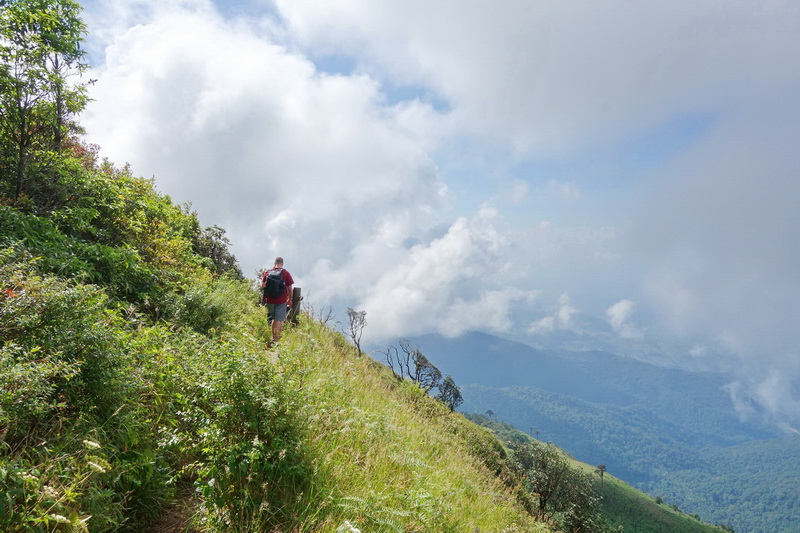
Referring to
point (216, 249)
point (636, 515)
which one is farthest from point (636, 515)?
point (216, 249)

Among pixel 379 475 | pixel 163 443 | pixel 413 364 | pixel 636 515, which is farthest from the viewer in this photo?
pixel 636 515

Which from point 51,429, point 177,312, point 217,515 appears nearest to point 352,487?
point 217,515

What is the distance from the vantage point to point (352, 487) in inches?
173

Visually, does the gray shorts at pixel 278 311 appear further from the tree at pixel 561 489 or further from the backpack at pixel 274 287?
the tree at pixel 561 489

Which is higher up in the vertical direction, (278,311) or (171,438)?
(278,311)

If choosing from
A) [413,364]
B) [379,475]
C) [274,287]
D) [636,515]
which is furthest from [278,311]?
[636,515]

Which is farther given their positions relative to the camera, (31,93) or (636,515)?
(636,515)

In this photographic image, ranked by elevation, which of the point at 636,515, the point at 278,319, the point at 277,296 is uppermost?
the point at 636,515

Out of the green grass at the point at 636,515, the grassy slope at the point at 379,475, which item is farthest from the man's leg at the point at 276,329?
the green grass at the point at 636,515

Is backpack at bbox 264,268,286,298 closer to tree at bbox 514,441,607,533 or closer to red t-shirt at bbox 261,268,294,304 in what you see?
red t-shirt at bbox 261,268,294,304

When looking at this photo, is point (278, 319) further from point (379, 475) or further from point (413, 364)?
point (413, 364)

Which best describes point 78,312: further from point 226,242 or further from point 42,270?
point 226,242

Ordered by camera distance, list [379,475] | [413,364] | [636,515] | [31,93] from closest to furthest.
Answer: [379,475], [31,93], [413,364], [636,515]

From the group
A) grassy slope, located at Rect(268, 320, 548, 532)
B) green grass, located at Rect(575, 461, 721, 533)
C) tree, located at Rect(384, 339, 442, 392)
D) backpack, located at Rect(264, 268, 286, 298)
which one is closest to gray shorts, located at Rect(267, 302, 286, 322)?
backpack, located at Rect(264, 268, 286, 298)
